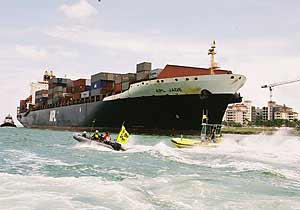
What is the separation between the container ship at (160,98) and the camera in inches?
1590

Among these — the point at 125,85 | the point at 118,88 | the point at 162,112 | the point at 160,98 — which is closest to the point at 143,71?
the point at 125,85

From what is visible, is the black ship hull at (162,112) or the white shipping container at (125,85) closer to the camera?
the black ship hull at (162,112)

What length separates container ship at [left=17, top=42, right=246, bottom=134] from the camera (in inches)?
1590

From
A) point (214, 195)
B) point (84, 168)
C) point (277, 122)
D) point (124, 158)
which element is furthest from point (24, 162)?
point (277, 122)

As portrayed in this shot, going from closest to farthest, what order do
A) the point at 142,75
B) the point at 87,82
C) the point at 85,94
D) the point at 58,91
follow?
the point at 142,75, the point at 85,94, the point at 87,82, the point at 58,91

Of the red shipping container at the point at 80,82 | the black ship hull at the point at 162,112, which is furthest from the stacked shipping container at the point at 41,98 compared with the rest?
the black ship hull at the point at 162,112

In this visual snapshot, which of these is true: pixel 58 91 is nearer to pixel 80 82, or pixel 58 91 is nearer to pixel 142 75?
pixel 80 82

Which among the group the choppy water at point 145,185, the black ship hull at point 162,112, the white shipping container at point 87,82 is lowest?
the choppy water at point 145,185

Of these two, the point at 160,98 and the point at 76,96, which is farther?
the point at 76,96

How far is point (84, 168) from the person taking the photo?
51.8 ft

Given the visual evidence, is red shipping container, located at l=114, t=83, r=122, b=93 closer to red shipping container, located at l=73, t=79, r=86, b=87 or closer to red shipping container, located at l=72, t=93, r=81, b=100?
red shipping container, located at l=72, t=93, r=81, b=100

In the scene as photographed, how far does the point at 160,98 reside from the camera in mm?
42312

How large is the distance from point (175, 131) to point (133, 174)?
1113 inches

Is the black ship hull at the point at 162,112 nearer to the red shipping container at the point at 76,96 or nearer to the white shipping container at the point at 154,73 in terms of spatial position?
the white shipping container at the point at 154,73
